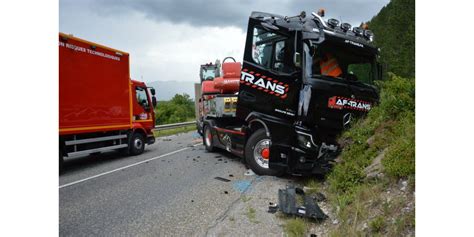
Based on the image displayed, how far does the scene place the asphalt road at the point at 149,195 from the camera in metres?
3.72

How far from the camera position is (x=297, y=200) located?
4156 mm

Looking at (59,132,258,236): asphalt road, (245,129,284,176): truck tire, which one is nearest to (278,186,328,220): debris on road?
(59,132,258,236): asphalt road

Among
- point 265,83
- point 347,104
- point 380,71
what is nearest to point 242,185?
point 265,83

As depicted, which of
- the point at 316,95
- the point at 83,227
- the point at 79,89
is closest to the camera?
the point at 83,227

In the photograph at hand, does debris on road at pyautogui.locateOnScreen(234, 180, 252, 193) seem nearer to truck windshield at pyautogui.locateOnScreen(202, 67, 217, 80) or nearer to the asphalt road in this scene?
the asphalt road

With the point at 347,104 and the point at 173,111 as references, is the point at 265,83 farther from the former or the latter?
the point at 173,111

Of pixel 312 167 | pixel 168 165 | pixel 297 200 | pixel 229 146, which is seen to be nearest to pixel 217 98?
pixel 229 146

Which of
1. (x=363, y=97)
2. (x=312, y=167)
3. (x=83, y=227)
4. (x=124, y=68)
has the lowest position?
(x=83, y=227)

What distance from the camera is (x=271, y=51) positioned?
5.36m

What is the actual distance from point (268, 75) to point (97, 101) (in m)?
4.98

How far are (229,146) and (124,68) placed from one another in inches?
156

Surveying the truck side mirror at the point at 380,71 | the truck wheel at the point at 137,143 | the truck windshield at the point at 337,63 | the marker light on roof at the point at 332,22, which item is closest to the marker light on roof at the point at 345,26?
the marker light on roof at the point at 332,22

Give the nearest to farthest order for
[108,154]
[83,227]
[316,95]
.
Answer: [83,227] → [316,95] → [108,154]

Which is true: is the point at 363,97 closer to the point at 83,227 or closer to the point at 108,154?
the point at 83,227
